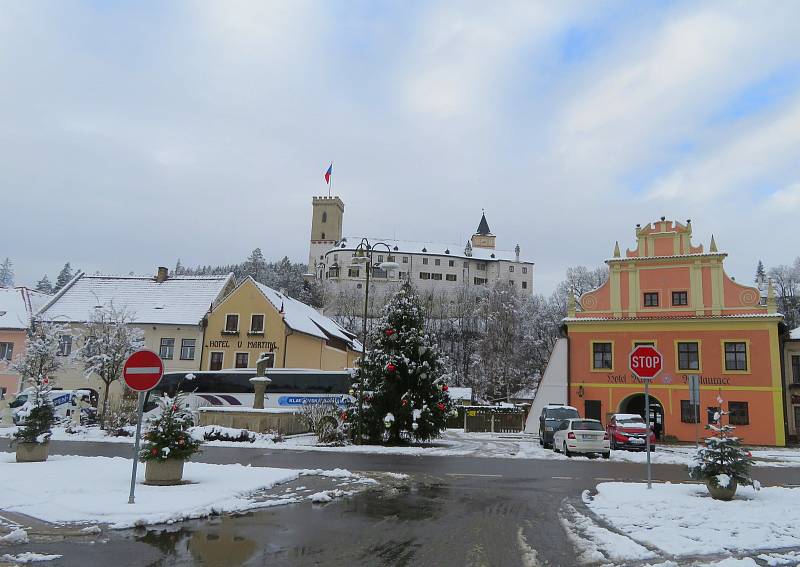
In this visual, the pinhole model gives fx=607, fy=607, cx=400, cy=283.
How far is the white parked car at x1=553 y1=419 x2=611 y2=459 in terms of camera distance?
880 inches

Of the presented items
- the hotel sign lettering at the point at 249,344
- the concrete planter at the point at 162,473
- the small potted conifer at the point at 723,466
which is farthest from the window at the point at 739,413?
the concrete planter at the point at 162,473

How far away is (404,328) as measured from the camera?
2625 centimetres

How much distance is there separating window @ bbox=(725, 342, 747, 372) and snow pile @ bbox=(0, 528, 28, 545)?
37.1 meters

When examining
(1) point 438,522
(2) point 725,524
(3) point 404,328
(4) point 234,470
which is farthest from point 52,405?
(2) point 725,524

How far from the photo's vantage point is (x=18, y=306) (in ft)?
166

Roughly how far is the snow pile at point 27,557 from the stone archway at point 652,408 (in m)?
33.6

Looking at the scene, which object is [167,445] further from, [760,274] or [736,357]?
[760,274]

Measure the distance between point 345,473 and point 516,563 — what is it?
27.0 feet

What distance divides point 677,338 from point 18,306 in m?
50.7

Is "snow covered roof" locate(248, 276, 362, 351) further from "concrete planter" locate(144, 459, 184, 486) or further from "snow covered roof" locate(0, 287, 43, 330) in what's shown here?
"concrete planter" locate(144, 459, 184, 486)

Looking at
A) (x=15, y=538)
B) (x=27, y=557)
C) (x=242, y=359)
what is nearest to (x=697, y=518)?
(x=27, y=557)

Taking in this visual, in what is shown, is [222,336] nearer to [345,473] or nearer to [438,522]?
[345,473]

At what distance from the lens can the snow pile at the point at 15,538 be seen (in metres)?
7.47

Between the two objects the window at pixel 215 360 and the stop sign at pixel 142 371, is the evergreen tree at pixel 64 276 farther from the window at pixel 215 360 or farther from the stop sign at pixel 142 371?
the stop sign at pixel 142 371
